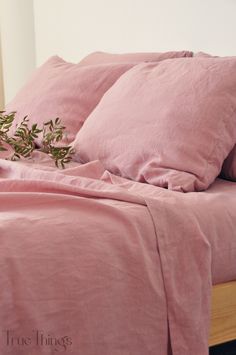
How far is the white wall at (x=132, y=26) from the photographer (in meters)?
2.19

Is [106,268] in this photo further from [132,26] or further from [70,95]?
[132,26]

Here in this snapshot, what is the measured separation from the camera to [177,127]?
1.58 m

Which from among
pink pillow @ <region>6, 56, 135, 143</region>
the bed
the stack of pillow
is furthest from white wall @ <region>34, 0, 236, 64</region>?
the bed

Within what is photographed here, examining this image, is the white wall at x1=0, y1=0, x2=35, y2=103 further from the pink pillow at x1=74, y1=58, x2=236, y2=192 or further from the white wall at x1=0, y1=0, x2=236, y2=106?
the pink pillow at x1=74, y1=58, x2=236, y2=192

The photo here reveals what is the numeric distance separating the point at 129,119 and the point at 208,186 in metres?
0.31

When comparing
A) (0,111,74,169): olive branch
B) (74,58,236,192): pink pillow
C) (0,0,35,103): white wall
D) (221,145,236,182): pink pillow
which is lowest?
(0,0,35,103): white wall

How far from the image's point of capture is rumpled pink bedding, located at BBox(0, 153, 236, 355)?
3.62ft

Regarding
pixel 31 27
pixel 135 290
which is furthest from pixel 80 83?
pixel 31 27

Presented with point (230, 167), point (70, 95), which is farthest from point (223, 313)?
point (70, 95)

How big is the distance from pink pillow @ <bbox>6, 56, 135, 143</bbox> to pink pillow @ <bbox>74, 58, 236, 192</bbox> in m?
0.40

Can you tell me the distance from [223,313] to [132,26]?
1.68 meters

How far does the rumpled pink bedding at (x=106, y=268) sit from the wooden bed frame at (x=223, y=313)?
0.10ft

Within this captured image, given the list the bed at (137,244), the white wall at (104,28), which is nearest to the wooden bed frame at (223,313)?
the bed at (137,244)

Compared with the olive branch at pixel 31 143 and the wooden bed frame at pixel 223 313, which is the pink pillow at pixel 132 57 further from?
the wooden bed frame at pixel 223 313
